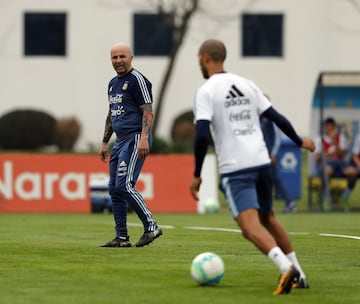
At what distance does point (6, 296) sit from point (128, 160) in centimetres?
456

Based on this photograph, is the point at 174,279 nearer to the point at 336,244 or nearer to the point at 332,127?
the point at 336,244

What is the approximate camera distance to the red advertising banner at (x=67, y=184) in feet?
82.5

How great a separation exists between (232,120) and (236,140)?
0.16 m

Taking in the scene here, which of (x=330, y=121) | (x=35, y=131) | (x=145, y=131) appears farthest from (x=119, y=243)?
(x=35, y=131)

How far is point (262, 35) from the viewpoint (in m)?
46.4

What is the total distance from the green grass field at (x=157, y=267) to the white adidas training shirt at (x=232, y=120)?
1057 millimetres

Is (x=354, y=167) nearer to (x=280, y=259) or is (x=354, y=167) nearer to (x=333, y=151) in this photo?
(x=333, y=151)

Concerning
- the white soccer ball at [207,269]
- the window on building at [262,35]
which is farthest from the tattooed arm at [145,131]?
the window on building at [262,35]

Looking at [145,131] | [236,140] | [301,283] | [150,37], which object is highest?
[150,37]

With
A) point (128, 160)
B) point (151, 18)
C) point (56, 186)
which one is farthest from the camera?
point (151, 18)

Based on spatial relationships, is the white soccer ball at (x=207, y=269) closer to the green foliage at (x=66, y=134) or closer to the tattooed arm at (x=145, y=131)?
the tattooed arm at (x=145, y=131)

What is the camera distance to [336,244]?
48.3 ft

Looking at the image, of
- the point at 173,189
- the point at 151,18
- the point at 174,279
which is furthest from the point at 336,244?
the point at 151,18

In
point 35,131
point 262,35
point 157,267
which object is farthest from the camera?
point 262,35
